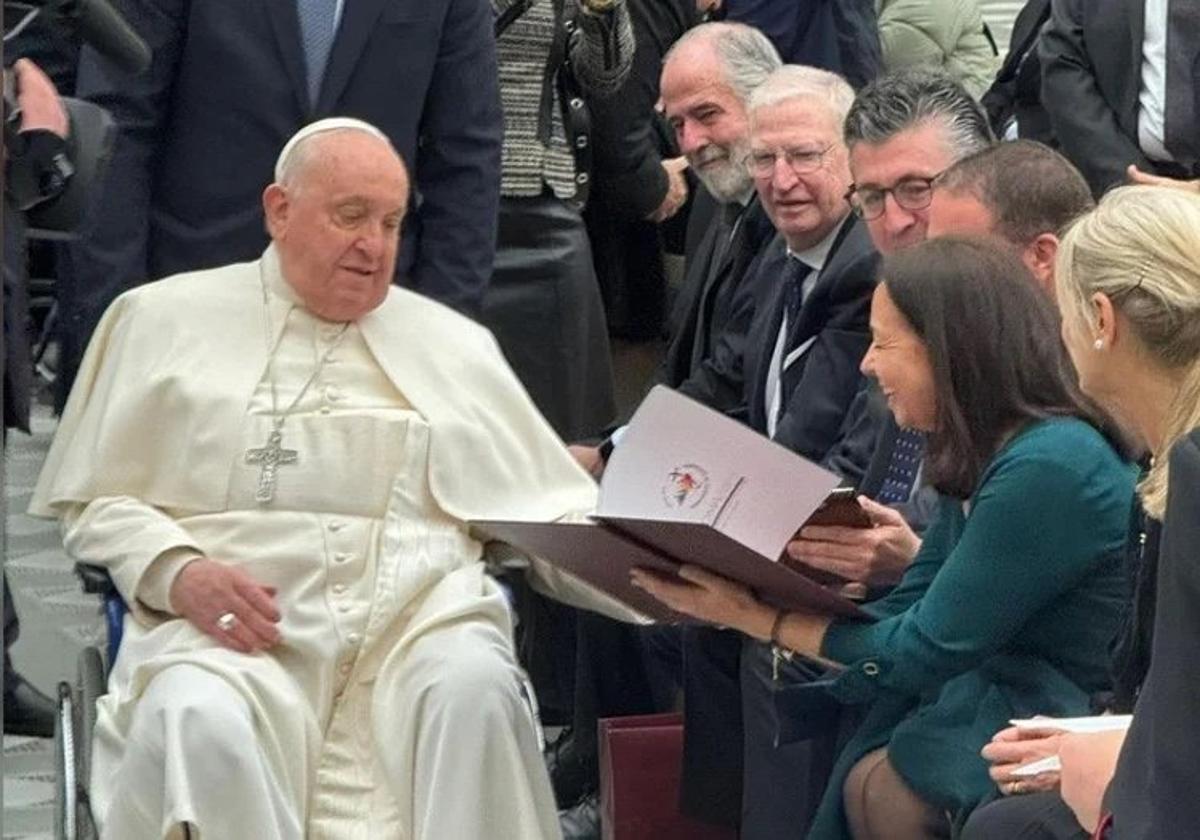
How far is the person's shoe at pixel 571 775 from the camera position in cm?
557

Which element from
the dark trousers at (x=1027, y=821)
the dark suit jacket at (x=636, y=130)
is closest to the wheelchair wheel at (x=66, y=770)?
the dark trousers at (x=1027, y=821)

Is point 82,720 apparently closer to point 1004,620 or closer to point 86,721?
point 86,721

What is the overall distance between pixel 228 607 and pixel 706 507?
3.00ft

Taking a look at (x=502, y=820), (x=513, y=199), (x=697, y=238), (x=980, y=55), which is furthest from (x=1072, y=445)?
(x=980, y=55)

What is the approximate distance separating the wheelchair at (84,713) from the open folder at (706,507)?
44 cm

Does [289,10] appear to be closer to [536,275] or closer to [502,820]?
[536,275]

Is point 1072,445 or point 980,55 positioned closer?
point 1072,445

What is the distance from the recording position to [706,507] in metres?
4.09

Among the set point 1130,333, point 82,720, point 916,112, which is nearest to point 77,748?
point 82,720

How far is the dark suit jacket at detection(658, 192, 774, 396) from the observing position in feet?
18.5

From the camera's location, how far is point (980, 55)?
29.6 ft

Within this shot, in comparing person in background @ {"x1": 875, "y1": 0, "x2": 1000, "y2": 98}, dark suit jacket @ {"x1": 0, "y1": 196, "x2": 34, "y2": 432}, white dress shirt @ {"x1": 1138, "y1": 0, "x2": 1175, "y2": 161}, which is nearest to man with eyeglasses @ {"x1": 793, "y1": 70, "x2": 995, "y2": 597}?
white dress shirt @ {"x1": 1138, "y1": 0, "x2": 1175, "y2": 161}

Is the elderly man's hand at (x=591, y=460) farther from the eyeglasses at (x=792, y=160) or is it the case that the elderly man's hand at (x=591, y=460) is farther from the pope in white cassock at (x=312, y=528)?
the eyeglasses at (x=792, y=160)

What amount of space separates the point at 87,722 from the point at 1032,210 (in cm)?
179
